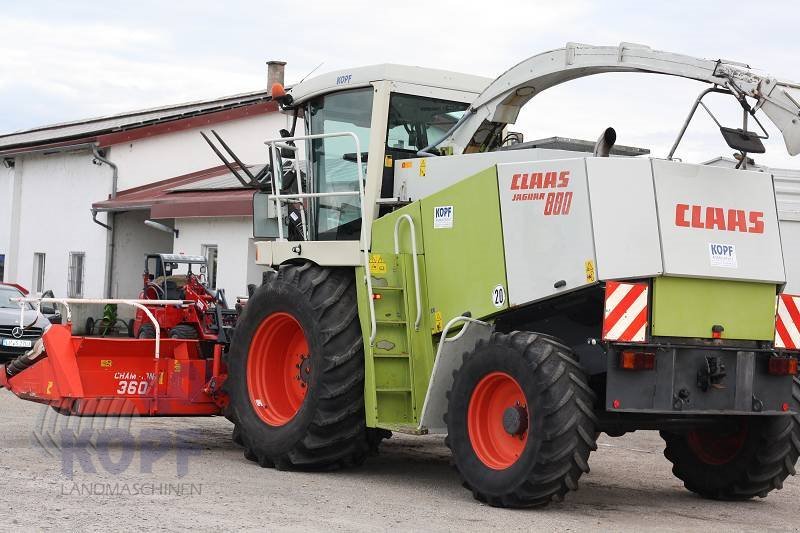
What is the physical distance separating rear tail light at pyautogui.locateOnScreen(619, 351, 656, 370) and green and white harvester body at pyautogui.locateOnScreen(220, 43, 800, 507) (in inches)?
0.6

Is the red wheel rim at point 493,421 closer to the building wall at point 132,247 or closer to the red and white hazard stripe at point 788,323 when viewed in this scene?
the red and white hazard stripe at point 788,323

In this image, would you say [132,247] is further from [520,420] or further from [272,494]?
[520,420]

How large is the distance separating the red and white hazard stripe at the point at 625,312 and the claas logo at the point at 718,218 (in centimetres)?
62

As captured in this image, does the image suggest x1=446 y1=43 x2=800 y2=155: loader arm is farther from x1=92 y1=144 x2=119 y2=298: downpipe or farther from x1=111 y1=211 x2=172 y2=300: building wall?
x1=92 y1=144 x2=119 y2=298: downpipe

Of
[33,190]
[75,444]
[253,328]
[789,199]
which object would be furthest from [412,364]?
[33,190]

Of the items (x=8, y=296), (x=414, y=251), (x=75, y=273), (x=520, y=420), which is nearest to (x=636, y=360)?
(x=520, y=420)

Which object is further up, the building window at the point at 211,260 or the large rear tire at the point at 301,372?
the building window at the point at 211,260

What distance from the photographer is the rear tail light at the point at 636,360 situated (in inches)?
318

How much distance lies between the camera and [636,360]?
319 inches

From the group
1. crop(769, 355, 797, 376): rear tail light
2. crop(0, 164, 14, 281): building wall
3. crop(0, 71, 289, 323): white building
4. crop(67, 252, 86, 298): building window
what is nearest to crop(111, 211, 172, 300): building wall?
crop(0, 71, 289, 323): white building

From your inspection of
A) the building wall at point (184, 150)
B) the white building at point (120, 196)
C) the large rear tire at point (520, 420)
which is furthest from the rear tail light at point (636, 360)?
the building wall at point (184, 150)

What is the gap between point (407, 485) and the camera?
31.3 feet

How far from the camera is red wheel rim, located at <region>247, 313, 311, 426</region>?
10469mm

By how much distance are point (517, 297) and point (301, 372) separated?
2391 millimetres
